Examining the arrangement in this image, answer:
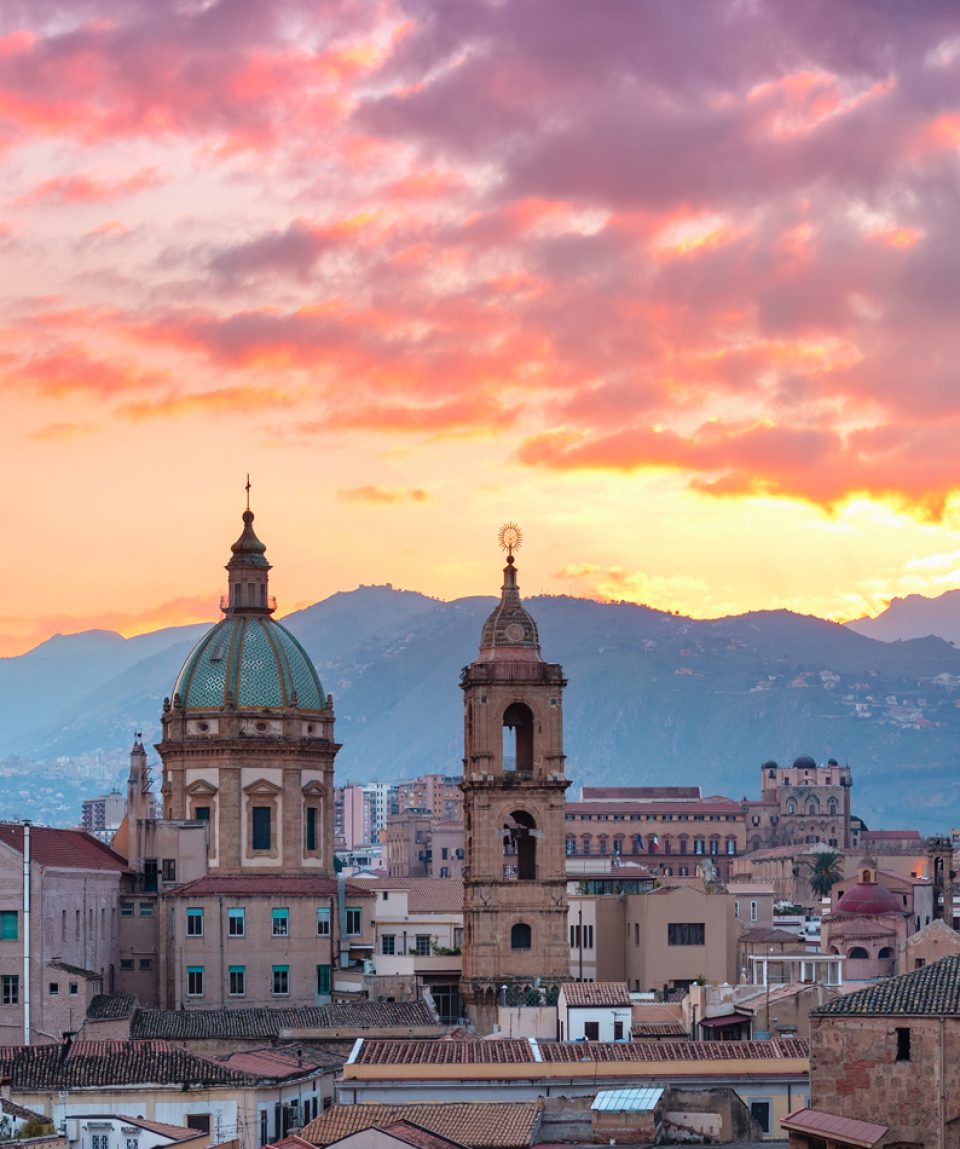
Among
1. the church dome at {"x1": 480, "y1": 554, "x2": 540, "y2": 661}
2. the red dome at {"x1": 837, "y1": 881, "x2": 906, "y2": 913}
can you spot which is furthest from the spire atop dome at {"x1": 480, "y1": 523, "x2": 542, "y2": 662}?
the red dome at {"x1": 837, "y1": 881, "x2": 906, "y2": 913}

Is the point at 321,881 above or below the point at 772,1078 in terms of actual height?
above

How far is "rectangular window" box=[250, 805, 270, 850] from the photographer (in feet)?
391

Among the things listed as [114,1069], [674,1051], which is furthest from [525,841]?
[114,1069]

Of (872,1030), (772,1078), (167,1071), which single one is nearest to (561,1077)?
(772,1078)

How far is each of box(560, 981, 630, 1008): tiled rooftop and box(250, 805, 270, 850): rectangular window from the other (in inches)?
762

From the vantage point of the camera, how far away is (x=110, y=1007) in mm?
104375

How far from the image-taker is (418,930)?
420ft

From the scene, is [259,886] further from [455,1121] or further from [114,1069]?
[455,1121]

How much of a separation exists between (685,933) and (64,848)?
2904 cm

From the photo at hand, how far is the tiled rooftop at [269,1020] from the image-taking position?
101438 millimetres

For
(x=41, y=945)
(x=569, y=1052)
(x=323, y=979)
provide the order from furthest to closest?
(x=323, y=979)
(x=41, y=945)
(x=569, y=1052)

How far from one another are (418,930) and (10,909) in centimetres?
2773

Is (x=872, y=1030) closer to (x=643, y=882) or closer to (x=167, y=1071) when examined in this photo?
(x=167, y=1071)

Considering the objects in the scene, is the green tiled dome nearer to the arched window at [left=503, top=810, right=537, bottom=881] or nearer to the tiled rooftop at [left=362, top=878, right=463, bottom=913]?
the arched window at [left=503, top=810, right=537, bottom=881]
